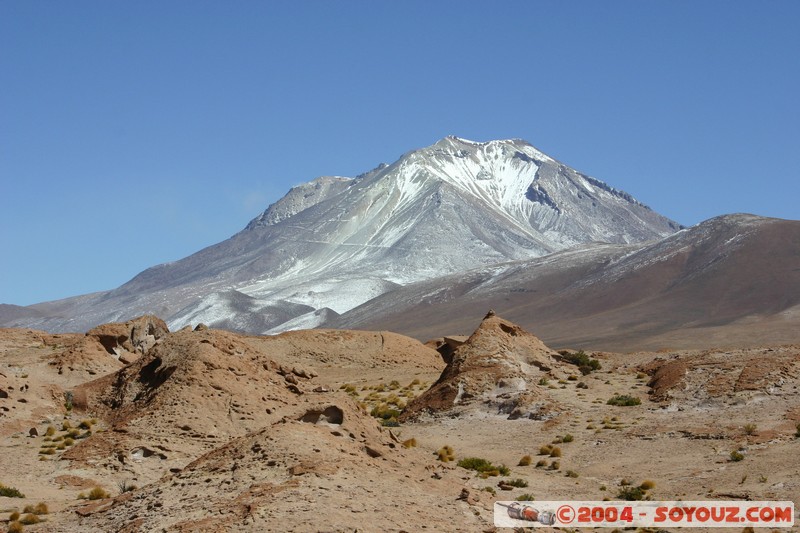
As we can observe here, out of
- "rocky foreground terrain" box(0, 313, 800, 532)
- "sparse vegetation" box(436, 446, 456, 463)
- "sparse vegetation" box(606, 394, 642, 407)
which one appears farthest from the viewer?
"sparse vegetation" box(606, 394, 642, 407)

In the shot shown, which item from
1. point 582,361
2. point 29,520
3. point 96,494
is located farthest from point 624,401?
point 29,520

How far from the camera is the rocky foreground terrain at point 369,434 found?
15.8 m

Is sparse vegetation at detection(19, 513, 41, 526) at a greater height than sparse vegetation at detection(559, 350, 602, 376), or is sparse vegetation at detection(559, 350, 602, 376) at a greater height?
sparse vegetation at detection(559, 350, 602, 376)

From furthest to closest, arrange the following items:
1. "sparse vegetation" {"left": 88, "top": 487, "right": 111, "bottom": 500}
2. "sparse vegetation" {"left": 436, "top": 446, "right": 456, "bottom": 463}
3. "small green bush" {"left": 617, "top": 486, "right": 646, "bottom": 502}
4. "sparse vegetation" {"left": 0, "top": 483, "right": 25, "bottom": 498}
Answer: "sparse vegetation" {"left": 436, "top": 446, "right": 456, "bottom": 463} → "small green bush" {"left": 617, "top": 486, "right": 646, "bottom": 502} → "sparse vegetation" {"left": 0, "top": 483, "right": 25, "bottom": 498} → "sparse vegetation" {"left": 88, "top": 487, "right": 111, "bottom": 500}

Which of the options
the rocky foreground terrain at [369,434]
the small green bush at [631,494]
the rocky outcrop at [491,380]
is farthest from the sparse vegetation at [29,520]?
the rocky outcrop at [491,380]

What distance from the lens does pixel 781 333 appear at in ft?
409

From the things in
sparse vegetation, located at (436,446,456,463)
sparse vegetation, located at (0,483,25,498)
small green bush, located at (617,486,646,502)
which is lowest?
small green bush, located at (617,486,646,502)

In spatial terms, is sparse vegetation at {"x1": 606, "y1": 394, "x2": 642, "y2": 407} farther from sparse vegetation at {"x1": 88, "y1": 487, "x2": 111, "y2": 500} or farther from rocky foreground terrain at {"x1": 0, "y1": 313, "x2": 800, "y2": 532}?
sparse vegetation at {"x1": 88, "y1": 487, "x2": 111, "y2": 500}

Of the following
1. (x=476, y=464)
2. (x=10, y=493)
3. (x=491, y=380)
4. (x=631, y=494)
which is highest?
(x=491, y=380)

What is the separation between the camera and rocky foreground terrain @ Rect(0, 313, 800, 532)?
1577 cm

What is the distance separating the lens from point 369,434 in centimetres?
1848

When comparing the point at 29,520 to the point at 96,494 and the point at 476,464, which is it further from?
the point at 476,464

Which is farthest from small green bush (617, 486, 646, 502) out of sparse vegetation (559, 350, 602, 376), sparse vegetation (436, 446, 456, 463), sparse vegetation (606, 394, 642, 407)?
sparse vegetation (559, 350, 602, 376)

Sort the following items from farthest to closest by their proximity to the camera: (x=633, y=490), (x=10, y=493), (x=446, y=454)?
1. (x=446, y=454)
2. (x=633, y=490)
3. (x=10, y=493)
